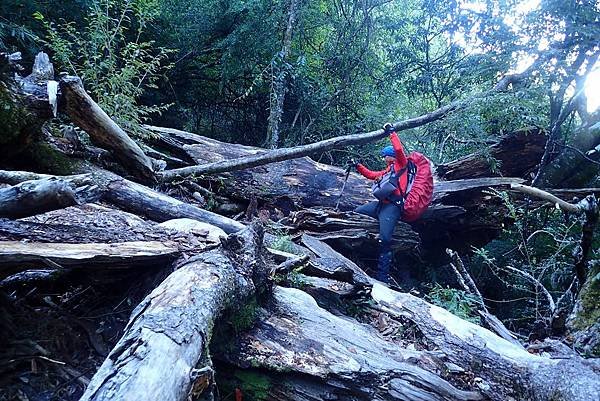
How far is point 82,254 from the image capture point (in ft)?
9.10

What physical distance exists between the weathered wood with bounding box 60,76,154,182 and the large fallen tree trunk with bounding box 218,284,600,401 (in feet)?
9.89

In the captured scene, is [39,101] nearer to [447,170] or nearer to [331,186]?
[331,186]

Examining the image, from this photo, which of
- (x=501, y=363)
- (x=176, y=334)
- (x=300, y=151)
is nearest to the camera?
(x=176, y=334)

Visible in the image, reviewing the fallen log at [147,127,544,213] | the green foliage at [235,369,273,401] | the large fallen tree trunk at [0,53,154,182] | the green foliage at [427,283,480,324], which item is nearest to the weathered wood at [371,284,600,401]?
the green foliage at [427,283,480,324]

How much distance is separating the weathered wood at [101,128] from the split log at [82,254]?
2.30 meters

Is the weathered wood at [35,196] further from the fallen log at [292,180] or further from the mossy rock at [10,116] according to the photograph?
the fallen log at [292,180]

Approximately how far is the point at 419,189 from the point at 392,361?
14.7 ft

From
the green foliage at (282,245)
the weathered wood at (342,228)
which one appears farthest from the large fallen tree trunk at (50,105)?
the weathered wood at (342,228)

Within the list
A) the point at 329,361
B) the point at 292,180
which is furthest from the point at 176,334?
the point at 292,180

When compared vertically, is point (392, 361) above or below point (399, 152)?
below

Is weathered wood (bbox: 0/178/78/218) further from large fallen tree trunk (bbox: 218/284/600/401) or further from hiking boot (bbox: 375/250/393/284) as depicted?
hiking boot (bbox: 375/250/393/284)

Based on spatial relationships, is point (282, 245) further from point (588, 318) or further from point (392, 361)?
point (588, 318)

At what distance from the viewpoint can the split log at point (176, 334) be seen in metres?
1.77

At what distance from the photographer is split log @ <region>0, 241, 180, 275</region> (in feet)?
8.41
